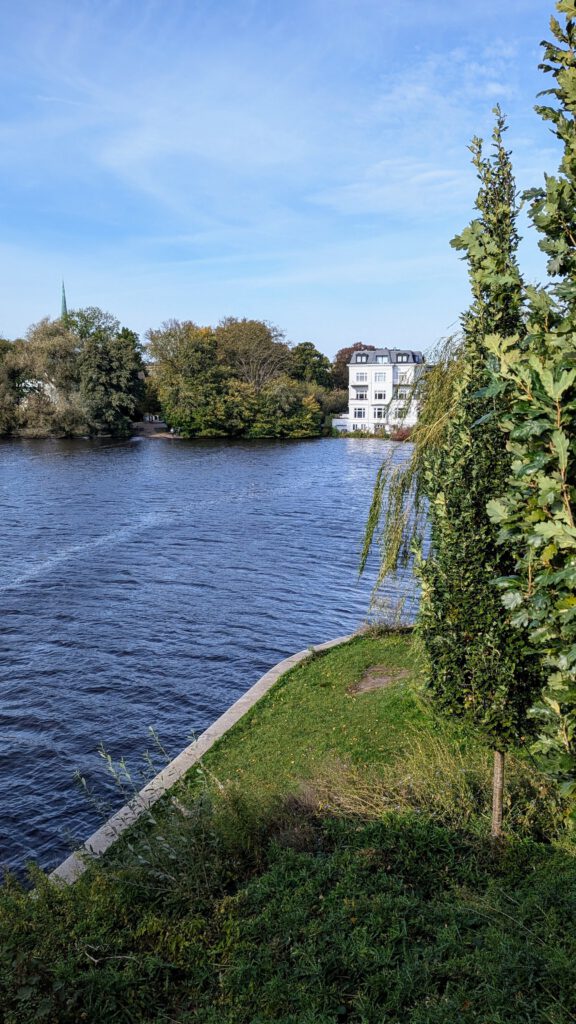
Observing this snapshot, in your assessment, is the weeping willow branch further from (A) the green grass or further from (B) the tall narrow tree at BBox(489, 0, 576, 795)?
(B) the tall narrow tree at BBox(489, 0, 576, 795)

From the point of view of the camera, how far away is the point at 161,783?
1024cm

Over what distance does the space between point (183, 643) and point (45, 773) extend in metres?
6.06

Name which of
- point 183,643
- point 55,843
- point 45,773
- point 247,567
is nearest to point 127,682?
point 183,643

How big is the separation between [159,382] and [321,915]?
79.0m

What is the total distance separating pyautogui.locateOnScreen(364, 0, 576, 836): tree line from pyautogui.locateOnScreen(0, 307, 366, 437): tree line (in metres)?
61.2

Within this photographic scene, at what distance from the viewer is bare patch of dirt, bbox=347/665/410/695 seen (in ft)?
41.9

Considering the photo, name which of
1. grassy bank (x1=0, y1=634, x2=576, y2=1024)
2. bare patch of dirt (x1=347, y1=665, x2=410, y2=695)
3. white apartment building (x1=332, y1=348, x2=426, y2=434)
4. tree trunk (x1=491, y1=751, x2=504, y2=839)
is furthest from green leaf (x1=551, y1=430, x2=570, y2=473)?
white apartment building (x1=332, y1=348, x2=426, y2=434)

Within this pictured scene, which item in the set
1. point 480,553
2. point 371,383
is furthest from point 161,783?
point 371,383

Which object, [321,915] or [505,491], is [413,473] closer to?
[505,491]

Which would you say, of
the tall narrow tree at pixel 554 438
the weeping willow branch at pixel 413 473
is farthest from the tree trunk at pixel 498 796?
the weeping willow branch at pixel 413 473

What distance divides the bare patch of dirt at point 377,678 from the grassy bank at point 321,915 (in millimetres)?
4226

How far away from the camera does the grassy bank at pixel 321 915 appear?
15.2 feet

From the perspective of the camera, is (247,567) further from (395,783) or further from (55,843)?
(395,783)

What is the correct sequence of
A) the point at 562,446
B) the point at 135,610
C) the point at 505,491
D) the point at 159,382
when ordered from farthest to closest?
1. the point at 159,382
2. the point at 135,610
3. the point at 505,491
4. the point at 562,446
